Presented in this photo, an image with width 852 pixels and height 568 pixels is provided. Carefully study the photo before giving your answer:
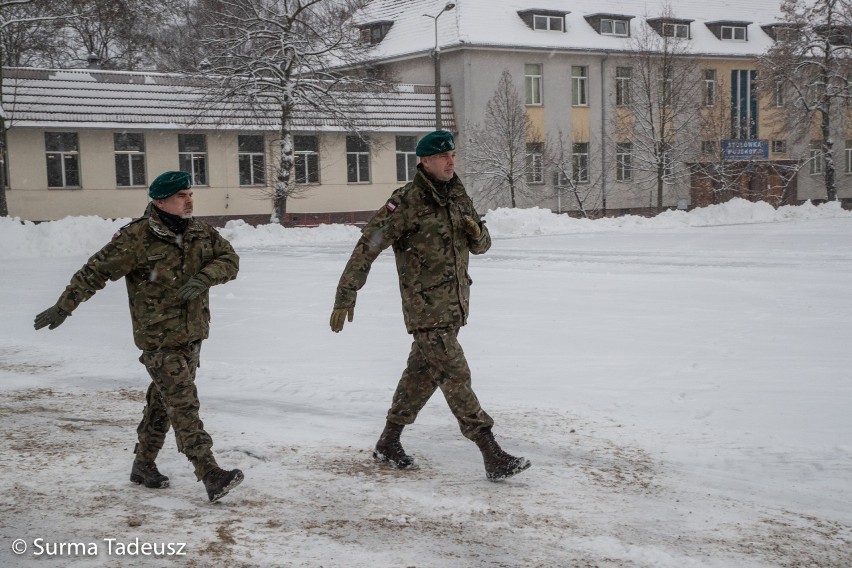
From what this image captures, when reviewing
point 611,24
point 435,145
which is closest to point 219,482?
point 435,145

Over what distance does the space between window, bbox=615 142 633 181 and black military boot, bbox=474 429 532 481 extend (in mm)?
39256

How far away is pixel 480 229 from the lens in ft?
17.9

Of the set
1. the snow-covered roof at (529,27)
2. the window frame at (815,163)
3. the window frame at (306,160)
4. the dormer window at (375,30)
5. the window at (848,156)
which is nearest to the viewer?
the window frame at (306,160)

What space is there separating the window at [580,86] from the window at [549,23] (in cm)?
184

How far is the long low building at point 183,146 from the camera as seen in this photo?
103ft

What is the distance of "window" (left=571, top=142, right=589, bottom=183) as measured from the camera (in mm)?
42062

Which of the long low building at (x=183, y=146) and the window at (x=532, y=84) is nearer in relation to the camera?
the long low building at (x=183, y=146)

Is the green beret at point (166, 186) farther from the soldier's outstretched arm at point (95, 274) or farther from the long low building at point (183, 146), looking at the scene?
the long low building at point (183, 146)

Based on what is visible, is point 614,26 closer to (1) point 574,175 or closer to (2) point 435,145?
(1) point 574,175

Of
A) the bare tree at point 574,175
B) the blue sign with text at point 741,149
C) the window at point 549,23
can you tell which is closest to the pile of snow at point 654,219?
the blue sign with text at point 741,149

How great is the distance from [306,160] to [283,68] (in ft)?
19.7

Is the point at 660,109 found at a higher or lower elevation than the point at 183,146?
higher

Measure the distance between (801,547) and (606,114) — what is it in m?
40.3

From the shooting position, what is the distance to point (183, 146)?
3491 cm
